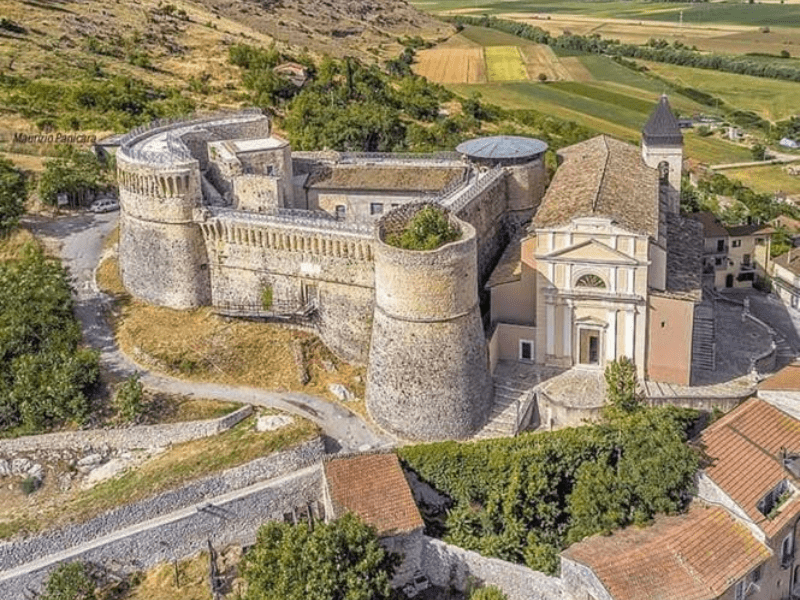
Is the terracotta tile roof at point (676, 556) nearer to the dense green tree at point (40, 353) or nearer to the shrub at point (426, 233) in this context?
the shrub at point (426, 233)

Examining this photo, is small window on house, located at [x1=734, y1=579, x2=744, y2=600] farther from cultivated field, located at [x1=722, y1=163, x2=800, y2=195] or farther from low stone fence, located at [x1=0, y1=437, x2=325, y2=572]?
cultivated field, located at [x1=722, y1=163, x2=800, y2=195]

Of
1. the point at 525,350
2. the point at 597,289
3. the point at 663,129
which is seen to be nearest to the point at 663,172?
the point at 663,129

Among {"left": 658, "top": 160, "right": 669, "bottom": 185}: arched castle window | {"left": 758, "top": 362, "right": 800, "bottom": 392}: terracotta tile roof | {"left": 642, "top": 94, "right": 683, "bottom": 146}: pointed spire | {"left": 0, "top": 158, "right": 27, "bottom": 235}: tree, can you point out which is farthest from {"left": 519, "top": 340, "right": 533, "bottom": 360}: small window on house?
{"left": 0, "top": 158, "right": 27, "bottom": 235}: tree

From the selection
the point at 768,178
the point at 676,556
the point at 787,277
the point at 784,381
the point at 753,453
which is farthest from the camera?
the point at 768,178

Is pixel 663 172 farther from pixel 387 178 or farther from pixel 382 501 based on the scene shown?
pixel 382 501

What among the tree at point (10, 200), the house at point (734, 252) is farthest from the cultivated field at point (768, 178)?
the tree at point (10, 200)

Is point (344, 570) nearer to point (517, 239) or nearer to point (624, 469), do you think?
point (624, 469)
